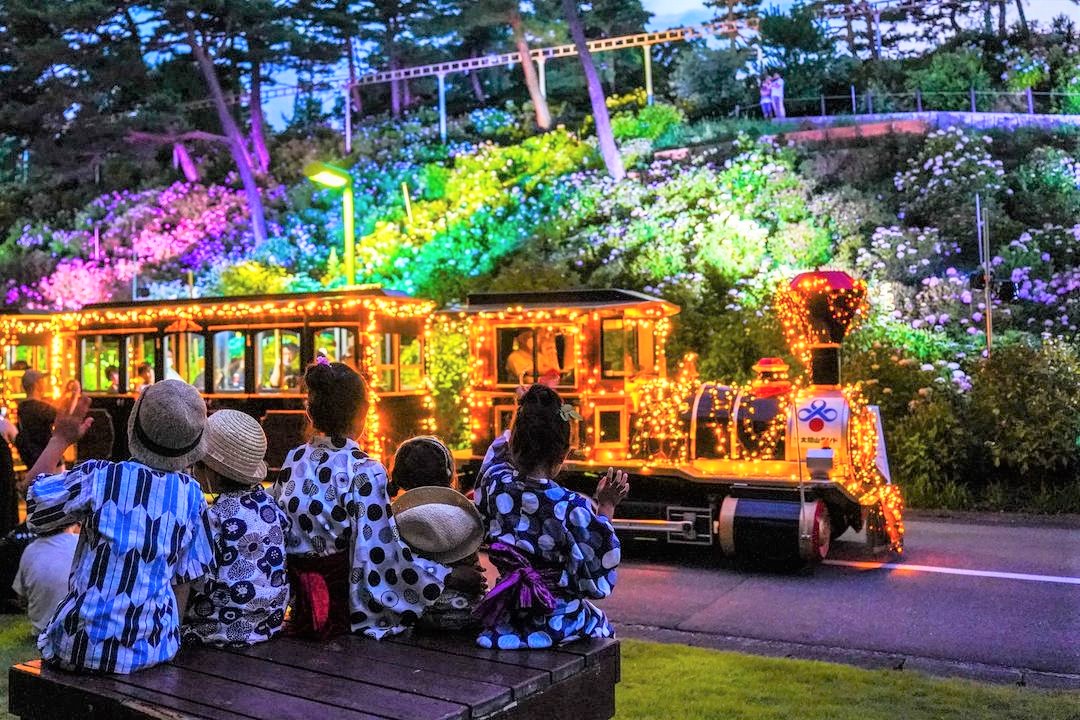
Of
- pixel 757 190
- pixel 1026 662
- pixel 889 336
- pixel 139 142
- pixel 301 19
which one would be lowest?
pixel 1026 662

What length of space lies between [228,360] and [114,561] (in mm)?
10300

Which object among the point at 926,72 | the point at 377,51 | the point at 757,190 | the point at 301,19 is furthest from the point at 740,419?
the point at 377,51

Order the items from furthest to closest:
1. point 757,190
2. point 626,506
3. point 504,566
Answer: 1. point 757,190
2. point 626,506
3. point 504,566

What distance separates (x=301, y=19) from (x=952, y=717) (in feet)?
90.3

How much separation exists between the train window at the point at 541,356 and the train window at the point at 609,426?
472 millimetres

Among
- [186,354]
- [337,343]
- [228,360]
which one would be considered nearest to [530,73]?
[186,354]

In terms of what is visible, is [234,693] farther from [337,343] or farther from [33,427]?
[337,343]

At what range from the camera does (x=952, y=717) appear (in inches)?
196

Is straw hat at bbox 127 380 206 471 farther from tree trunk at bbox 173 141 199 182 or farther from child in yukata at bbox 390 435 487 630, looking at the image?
tree trunk at bbox 173 141 199 182

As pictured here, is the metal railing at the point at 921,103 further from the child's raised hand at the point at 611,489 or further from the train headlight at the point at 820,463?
the child's raised hand at the point at 611,489

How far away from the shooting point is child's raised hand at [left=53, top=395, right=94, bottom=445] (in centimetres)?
416

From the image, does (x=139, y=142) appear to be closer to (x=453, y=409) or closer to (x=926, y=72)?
(x=453, y=409)

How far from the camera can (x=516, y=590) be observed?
142 inches

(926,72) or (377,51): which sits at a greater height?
(377,51)
